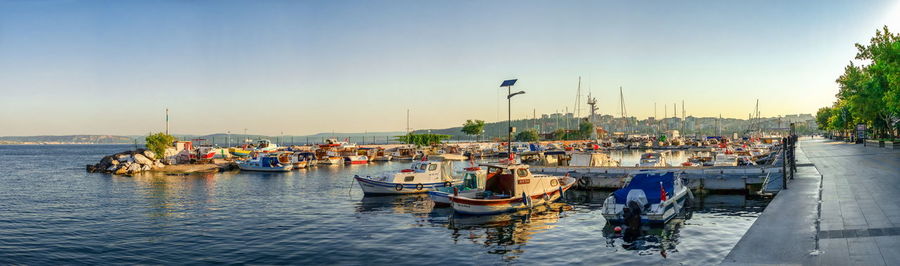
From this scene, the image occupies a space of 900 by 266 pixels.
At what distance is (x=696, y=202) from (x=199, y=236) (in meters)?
28.0

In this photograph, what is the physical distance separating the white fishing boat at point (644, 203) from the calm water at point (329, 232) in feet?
2.48

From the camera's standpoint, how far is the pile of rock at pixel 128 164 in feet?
218

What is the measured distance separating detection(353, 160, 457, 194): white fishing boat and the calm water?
136 cm

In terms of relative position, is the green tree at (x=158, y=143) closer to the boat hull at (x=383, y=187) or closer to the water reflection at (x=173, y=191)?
the water reflection at (x=173, y=191)

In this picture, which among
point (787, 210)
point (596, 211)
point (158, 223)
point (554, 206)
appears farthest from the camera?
point (554, 206)

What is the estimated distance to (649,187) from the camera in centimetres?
2655

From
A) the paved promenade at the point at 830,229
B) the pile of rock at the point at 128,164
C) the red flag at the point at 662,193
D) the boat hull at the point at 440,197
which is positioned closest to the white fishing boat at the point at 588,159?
the boat hull at the point at 440,197

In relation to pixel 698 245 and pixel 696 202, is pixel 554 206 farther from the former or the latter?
pixel 698 245

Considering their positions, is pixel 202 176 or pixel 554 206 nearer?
pixel 554 206

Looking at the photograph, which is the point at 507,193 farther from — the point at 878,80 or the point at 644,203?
the point at 878,80

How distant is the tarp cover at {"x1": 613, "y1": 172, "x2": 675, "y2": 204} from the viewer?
25525 millimetres

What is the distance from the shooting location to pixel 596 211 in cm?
3120

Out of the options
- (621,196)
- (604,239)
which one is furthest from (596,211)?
(604,239)

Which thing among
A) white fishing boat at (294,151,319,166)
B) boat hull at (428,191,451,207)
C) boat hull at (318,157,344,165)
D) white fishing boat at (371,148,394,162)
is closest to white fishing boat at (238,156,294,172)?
white fishing boat at (294,151,319,166)
